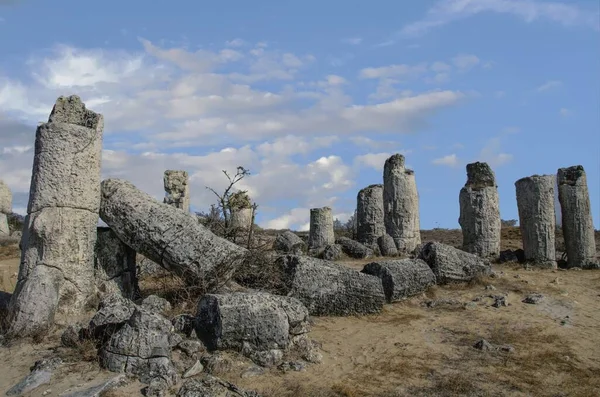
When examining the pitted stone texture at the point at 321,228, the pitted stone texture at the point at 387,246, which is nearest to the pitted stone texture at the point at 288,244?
the pitted stone texture at the point at 321,228

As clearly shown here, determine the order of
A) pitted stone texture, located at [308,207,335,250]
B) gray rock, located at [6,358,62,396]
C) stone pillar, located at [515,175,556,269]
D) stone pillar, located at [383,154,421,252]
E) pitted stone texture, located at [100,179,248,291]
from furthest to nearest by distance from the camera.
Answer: pitted stone texture, located at [308,207,335,250]
stone pillar, located at [383,154,421,252]
stone pillar, located at [515,175,556,269]
pitted stone texture, located at [100,179,248,291]
gray rock, located at [6,358,62,396]

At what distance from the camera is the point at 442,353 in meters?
9.05

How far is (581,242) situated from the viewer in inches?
643

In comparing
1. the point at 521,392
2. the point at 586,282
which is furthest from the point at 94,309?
the point at 586,282

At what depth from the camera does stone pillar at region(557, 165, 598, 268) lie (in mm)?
16297

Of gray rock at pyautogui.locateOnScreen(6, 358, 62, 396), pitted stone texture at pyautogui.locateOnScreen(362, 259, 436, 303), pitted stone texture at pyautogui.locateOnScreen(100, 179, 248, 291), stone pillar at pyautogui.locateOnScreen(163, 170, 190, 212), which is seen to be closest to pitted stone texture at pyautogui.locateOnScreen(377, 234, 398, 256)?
pitted stone texture at pyautogui.locateOnScreen(362, 259, 436, 303)

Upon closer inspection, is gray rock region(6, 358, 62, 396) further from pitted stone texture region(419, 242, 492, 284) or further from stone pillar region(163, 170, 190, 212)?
stone pillar region(163, 170, 190, 212)

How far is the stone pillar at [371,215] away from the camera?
64.7 feet

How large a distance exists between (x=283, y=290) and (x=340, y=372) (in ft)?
8.47

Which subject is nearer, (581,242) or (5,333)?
(5,333)

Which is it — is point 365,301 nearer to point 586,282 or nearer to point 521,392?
point 521,392

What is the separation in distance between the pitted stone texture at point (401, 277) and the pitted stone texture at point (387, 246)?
572 centimetres

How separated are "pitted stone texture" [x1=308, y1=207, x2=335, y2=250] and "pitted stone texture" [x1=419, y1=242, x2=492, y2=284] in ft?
23.5

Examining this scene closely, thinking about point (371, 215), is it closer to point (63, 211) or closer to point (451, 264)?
point (451, 264)
